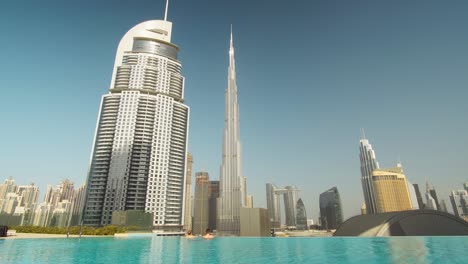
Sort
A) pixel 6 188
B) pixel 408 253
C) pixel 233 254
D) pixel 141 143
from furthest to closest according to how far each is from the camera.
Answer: pixel 6 188, pixel 141 143, pixel 233 254, pixel 408 253

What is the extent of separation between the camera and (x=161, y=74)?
179750 mm

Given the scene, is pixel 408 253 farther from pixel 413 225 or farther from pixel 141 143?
pixel 141 143

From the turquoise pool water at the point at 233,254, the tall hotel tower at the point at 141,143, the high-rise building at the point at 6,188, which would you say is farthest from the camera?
the high-rise building at the point at 6,188

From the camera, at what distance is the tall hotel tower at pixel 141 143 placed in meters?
147

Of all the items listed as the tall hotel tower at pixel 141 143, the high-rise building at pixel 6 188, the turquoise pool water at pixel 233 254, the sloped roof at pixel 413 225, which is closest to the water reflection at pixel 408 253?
the turquoise pool water at pixel 233 254

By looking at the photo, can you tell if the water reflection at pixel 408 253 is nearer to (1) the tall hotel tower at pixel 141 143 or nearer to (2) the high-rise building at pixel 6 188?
(1) the tall hotel tower at pixel 141 143

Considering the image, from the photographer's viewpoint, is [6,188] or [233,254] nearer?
[233,254]

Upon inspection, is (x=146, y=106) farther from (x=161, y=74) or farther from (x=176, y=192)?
(x=176, y=192)

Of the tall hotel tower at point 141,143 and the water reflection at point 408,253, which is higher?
the tall hotel tower at point 141,143

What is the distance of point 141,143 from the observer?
156 meters

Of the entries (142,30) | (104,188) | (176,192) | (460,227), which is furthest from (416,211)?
(142,30)

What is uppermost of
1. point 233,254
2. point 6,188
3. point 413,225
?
point 6,188

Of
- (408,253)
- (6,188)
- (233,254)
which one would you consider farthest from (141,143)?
(408,253)

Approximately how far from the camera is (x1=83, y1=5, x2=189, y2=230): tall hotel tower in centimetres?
14738
